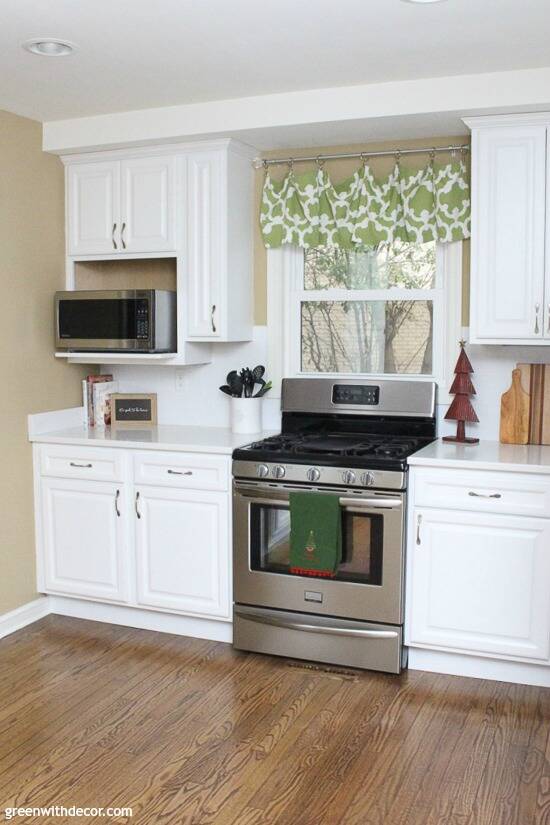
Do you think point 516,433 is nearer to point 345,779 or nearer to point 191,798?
point 345,779

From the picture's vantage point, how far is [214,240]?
12.5 ft

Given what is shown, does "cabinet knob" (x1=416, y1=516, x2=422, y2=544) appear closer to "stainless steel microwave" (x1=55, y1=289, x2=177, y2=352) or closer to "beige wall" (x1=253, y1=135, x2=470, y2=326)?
"beige wall" (x1=253, y1=135, x2=470, y2=326)

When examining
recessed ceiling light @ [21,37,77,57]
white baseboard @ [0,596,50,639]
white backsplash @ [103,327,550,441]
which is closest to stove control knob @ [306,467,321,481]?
white backsplash @ [103,327,550,441]

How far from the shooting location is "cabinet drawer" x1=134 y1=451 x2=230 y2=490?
11.7 ft

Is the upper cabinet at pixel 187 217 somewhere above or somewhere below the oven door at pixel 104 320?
above

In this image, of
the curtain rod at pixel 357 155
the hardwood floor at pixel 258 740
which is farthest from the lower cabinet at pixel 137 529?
the curtain rod at pixel 357 155

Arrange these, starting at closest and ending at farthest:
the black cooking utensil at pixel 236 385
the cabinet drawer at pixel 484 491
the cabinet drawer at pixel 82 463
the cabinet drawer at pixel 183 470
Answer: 1. the cabinet drawer at pixel 484 491
2. the cabinet drawer at pixel 183 470
3. the cabinet drawer at pixel 82 463
4. the black cooking utensil at pixel 236 385

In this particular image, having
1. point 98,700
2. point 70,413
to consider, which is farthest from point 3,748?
point 70,413

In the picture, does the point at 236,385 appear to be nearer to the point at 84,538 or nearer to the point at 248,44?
the point at 84,538

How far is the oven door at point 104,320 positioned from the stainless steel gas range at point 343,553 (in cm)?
80

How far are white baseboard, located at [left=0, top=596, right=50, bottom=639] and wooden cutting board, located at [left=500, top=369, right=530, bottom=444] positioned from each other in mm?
2327

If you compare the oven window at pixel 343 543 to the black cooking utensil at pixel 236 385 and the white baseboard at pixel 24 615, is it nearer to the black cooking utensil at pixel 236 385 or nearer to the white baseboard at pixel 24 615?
the black cooking utensil at pixel 236 385

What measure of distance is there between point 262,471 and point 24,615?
142cm

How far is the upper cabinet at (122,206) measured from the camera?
389 cm
